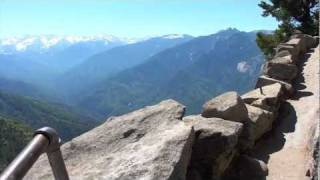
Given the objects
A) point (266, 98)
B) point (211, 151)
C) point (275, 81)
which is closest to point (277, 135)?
point (266, 98)

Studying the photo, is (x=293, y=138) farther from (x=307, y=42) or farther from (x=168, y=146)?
(x=307, y=42)

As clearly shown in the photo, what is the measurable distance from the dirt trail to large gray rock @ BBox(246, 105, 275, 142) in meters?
0.33

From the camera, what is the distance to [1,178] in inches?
117

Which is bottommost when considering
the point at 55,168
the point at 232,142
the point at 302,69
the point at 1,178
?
the point at 302,69

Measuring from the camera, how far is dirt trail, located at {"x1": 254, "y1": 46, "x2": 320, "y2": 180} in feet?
40.9

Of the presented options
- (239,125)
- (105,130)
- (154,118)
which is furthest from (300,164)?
(105,130)

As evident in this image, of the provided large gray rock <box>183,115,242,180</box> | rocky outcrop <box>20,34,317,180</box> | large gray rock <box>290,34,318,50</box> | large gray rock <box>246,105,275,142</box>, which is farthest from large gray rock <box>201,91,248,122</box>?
large gray rock <box>290,34,318,50</box>

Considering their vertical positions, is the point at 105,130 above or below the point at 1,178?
below

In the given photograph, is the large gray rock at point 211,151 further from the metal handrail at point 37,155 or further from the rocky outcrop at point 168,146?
the metal handrail at point 37,155

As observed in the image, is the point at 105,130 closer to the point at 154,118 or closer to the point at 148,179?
the point at 154,118

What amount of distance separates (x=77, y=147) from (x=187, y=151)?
236 centimetres

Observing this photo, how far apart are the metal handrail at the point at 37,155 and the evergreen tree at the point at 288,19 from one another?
45.9m

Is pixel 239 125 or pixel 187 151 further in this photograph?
pixel 239 125

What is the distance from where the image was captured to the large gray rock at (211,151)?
35.7ft
